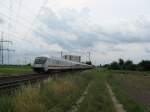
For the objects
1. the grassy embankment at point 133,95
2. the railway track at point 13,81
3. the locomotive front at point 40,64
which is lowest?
the grassy embankment at point 133,95

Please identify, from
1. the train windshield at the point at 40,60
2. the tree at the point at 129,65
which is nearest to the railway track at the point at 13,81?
the train windshield at the point at 40,60

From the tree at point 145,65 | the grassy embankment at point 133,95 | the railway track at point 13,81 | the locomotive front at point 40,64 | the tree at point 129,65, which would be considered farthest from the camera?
the tree at point 129,65

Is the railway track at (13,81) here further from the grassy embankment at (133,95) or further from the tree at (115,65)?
the tree at (115,65)

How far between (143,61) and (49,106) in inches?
4692

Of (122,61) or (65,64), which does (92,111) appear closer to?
(65,64)

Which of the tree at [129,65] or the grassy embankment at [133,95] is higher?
the tree at [129,65]

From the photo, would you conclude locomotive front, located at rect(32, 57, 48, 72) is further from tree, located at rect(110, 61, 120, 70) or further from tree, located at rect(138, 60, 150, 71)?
tree, located at rect(110, 61, 120, 70)

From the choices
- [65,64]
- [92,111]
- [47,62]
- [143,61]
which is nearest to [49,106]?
[92,111]

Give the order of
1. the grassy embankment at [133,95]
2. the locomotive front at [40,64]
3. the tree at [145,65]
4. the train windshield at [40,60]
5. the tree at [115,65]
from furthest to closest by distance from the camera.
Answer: the tree at [115,65] < the tree at [145,65] < the train windshield at [40,60] < the locomotive front at [40,64] < the grassy embankment at [133,95]

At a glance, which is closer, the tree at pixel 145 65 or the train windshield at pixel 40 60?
the train windshield at pixel 40 60

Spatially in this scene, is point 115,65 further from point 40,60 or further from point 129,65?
point 40,60

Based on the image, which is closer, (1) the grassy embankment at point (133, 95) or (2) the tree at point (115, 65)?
(1) the grassy embankment at point (133, 95)

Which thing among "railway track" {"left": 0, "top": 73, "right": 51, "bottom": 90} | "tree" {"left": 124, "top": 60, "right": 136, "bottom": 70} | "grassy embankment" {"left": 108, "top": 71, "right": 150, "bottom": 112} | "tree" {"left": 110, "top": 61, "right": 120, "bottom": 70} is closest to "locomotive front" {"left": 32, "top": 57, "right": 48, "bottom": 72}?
"grassy embankment" {"left": 108, "top": 71, "right": 150, "bottom": 112}

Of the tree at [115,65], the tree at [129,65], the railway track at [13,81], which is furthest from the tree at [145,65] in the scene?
the railway track at [13,81]
